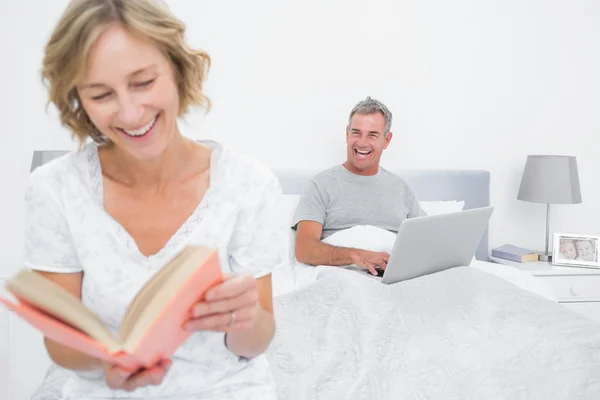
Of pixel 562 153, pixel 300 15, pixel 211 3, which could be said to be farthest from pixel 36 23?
pixel 562 153

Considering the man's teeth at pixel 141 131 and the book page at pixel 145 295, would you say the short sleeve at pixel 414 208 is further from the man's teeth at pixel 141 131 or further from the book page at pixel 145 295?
the book page at pixel 145 295

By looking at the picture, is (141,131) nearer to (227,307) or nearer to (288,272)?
(227,307)

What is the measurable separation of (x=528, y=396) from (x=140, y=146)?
37.2 inches

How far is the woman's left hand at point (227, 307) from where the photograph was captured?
0.65 m

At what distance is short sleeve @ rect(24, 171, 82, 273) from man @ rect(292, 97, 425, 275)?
135 cm

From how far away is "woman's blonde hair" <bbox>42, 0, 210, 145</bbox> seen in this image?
740 mm

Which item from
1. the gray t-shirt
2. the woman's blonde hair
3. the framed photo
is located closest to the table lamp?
the framed photo

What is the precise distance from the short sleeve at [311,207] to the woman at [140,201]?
1245 mm

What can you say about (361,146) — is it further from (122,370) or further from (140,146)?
(122,370)

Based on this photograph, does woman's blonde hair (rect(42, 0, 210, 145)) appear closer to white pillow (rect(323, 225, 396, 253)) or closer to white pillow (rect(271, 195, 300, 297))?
white pillow (rect(271, 195, 300, 297))

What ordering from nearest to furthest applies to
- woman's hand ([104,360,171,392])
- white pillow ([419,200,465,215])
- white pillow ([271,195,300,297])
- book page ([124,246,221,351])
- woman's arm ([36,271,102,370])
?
book page ([124,246,221,351]) < woman's hand ([104,360,171,392]) < woman's arm ([36,271,102,370]) < white pillow ([271,195,300,297]) < white pillow ([419,200,465,215])

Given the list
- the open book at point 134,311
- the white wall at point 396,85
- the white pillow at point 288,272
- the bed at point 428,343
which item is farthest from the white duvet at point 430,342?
the white wall at point 396,85

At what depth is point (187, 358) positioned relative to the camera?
0.86 meters

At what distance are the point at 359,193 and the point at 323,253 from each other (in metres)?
0.40
